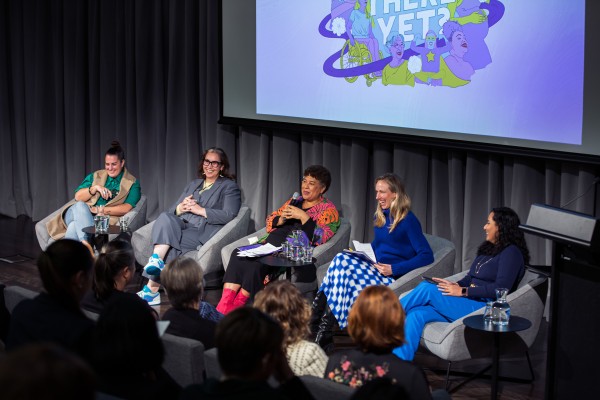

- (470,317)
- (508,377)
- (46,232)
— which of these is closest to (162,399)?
(470,317)

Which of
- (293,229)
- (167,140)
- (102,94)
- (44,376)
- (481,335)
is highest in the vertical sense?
(102,94)

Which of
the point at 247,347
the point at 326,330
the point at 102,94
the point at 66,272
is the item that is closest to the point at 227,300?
the point at 326,330

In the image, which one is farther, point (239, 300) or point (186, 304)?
point (239, 300)

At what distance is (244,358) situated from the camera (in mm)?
2287

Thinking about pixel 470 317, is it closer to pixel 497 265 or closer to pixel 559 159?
pixel 497 265

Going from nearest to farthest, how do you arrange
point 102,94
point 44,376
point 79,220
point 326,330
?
point 44,376 < point 326,330 < point 79,220 < point 102,94

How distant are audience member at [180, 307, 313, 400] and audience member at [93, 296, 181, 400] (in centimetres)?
20

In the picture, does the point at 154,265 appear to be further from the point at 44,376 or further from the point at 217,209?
the point at 44,376

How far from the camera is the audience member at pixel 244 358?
2.23 meters

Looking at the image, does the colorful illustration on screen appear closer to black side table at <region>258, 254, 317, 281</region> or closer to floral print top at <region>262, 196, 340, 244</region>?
floral print top at <region>262, 196, 340, 244</region>

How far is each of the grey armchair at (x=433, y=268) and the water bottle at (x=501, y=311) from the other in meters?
0.84

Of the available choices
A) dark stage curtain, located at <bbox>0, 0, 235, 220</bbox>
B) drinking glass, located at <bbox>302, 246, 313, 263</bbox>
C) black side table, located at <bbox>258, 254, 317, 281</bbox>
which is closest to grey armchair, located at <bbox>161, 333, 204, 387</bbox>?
black side table, located at <bbox>258, 254, 317, 281</bbox>

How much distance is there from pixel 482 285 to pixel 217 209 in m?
2.46

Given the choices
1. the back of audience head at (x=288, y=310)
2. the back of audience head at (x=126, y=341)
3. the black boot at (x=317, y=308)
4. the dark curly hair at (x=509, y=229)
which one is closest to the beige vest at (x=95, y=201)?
the black boot at (x=317, y=308)
